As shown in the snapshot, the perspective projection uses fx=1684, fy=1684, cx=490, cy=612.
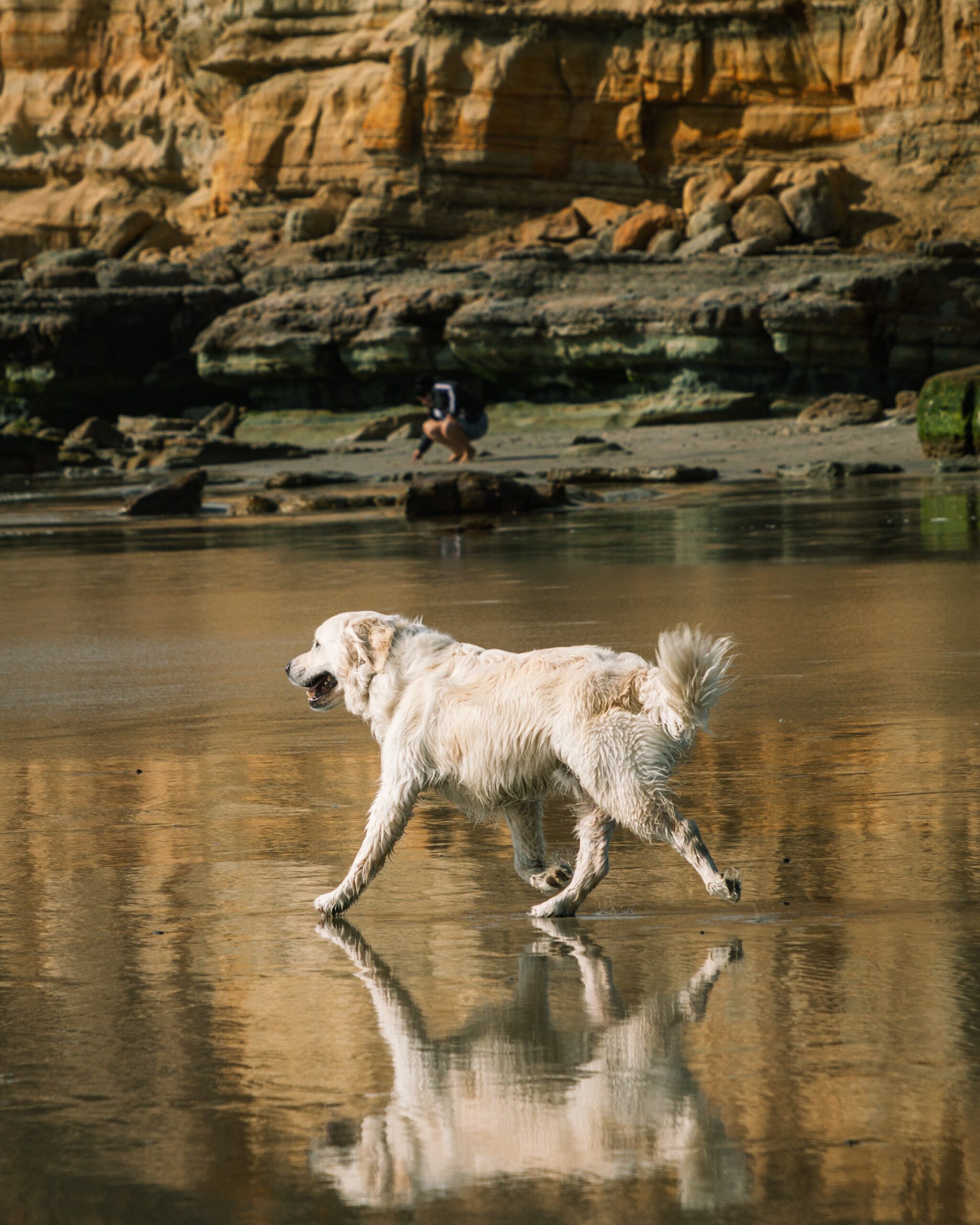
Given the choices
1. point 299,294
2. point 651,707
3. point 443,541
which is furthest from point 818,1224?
point 299,294

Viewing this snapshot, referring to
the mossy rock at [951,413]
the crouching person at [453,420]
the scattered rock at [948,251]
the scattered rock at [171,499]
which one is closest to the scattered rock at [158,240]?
the scattered rock at [948,251]

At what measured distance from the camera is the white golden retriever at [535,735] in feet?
15.3

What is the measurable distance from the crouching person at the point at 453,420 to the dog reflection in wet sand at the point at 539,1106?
24642 millimetres

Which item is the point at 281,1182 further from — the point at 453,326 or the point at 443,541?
the point at 453,326

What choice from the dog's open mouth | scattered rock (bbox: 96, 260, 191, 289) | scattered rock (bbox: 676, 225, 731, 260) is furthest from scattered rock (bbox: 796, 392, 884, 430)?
the dog's open mouth

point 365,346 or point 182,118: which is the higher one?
point 182,118

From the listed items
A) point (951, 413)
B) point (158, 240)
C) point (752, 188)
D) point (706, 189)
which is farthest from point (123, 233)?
point (951, 413)

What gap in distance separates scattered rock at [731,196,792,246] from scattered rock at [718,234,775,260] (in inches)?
57.3

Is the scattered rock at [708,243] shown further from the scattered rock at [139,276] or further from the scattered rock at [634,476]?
the scattered rock at [634,476]

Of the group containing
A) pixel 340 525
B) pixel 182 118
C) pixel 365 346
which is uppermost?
pixel 182 118

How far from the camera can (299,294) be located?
40781mm

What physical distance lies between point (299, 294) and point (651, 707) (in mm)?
37261

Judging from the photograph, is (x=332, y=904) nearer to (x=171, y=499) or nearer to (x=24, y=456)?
(x=171, y=499)

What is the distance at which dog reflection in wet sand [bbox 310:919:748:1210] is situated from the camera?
3008 millimetres
